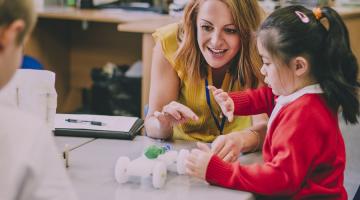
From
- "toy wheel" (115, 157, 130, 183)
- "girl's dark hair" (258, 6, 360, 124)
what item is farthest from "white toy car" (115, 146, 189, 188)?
"girl's dark hair" (258, 6, 360, 124)

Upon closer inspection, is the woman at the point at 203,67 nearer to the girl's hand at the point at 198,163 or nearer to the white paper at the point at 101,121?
the white paper at the point at 101,121

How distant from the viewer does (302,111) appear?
1276 mm

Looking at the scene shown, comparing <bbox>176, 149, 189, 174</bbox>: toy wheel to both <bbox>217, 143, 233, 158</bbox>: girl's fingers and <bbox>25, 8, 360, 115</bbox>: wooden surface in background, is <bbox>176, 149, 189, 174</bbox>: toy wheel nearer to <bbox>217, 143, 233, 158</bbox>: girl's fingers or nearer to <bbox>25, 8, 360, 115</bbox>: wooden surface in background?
<bbox>217, 143, 233, 158</bbox>: girl's fingers

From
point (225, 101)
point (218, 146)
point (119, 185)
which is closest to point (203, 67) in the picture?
point (225, 101)

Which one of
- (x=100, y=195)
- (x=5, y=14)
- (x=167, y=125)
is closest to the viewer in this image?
(x=5, y=14)

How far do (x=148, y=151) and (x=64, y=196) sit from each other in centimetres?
52

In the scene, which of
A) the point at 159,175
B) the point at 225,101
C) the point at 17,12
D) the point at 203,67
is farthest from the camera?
the point at 203,67

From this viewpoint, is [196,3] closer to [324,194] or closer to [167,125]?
[167,125]

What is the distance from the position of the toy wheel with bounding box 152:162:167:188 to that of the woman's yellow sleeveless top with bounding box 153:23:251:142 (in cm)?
53

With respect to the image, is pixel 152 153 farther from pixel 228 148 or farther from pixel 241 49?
pixel 241 49

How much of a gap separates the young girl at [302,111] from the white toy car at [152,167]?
0.14 feet

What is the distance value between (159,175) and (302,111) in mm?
344

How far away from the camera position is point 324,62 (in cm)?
131

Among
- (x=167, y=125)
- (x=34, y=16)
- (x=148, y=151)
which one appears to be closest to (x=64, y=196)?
(x=34, y=16)
